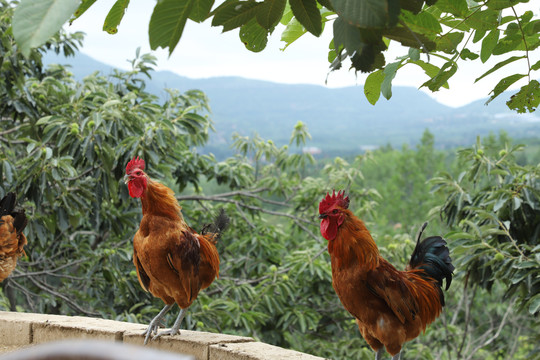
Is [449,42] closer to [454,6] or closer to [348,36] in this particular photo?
[454,6]

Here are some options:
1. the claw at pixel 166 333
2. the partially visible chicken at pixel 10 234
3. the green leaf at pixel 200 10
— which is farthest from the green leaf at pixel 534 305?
the partially visible chicken at pixel 10 234

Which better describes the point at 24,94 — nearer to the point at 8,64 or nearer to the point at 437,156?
the point at 8,64

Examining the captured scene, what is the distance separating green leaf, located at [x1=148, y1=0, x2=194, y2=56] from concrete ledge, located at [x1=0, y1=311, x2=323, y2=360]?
5.53 feet

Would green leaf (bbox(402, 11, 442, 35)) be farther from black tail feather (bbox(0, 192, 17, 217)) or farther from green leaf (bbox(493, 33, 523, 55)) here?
black tail feather (bbox(0, 192, 17, 217))

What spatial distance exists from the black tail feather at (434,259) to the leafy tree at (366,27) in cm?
101

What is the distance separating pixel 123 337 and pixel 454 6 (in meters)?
2.13

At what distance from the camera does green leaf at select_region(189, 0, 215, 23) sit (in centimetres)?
92

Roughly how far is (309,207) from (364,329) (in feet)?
12.2

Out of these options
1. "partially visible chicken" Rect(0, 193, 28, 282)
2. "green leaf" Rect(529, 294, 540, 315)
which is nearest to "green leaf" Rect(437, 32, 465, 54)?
"green leaf" Rect(529, 294, 540, 315)

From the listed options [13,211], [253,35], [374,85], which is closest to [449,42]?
[374,85]

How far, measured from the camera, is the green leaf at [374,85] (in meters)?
1.58

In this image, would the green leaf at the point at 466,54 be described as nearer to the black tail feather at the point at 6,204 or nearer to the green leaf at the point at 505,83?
the green leaf at the point at 505,83

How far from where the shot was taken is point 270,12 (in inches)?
44.5

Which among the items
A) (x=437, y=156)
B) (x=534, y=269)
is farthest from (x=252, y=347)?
(x=437, y=156)
